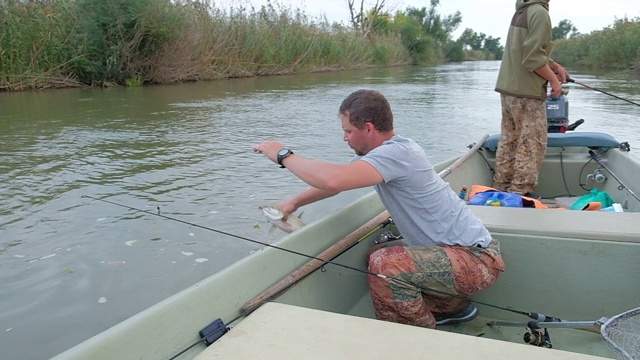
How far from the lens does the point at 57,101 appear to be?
11781 mm

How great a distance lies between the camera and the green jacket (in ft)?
13.0

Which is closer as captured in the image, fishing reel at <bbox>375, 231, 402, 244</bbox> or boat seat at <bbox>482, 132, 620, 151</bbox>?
fishing reel at <bbox>375, 231, 402, 244</bbox>

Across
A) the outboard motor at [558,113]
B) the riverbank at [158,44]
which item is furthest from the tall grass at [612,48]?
the outboard motor at [558,113]

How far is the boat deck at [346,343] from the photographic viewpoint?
145 cm

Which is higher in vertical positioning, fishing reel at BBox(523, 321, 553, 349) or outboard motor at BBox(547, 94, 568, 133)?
outboard motor at BBox(547, 94, 568, 133)

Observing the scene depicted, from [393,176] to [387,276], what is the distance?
40 centimetres

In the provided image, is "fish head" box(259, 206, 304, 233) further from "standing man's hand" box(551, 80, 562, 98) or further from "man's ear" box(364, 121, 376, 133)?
"standing man's hand" box(551, 80, 562, 98)

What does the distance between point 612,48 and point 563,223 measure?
25.1m

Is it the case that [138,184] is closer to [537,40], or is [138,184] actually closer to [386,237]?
[386,237]

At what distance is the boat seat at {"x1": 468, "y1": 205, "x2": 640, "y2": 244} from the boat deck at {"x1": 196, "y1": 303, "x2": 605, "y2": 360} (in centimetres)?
113

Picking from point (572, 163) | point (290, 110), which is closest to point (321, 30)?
point (290, 110)

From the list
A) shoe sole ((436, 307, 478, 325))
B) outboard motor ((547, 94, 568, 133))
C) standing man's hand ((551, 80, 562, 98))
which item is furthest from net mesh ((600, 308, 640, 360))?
outboard motor ((547, 94, 568, 133))

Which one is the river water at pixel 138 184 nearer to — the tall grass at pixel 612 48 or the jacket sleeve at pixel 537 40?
the jacket sleeve at pixel 537 40

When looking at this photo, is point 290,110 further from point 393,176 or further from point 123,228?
point 393,176
